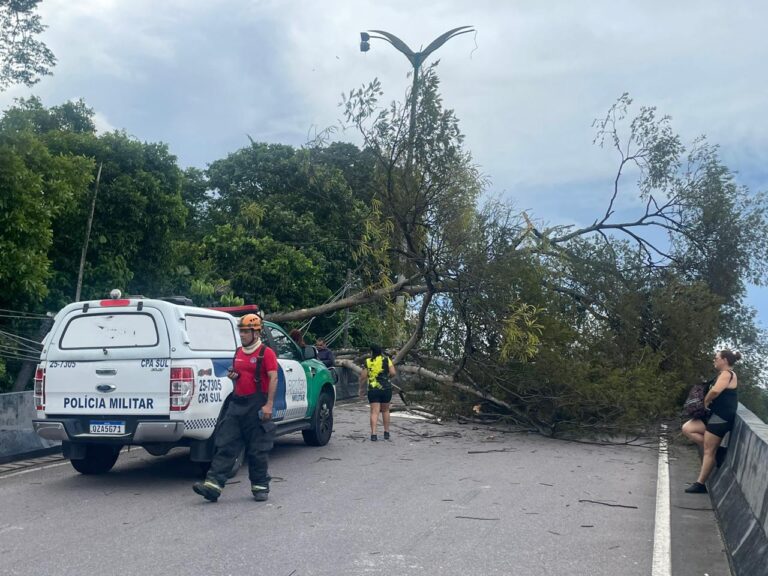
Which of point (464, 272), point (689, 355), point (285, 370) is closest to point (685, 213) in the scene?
point (689, 355)

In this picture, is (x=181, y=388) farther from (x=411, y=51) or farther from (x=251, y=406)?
(x=411, y=51)

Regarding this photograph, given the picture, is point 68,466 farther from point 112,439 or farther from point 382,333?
point 382,333

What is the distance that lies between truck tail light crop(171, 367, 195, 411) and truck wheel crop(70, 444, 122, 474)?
146cm

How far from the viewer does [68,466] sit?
10.2 metres

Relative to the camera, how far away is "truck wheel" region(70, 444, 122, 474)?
9406mm

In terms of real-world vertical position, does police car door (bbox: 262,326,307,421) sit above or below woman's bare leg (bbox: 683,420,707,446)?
above

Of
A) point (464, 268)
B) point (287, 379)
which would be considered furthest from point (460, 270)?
point (287, 379)

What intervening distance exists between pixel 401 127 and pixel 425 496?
7.52m

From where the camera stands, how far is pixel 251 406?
831cm

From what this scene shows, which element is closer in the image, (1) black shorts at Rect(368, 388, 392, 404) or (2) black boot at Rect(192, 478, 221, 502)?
(2) black boot at Rect(192, 478, 221, 502)

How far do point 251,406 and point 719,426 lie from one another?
4.94 metres

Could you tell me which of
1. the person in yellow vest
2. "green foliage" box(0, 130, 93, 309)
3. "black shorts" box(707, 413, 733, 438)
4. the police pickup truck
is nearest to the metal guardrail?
"black shorts" box(707, 413, 733, 438)

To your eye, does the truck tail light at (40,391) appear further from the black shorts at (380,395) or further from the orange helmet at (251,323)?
the black shorts at (380,395)

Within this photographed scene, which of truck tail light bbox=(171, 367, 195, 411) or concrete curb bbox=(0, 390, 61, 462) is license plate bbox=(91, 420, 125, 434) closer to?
truck tail light bbox=(171, 367, 195, 411)
